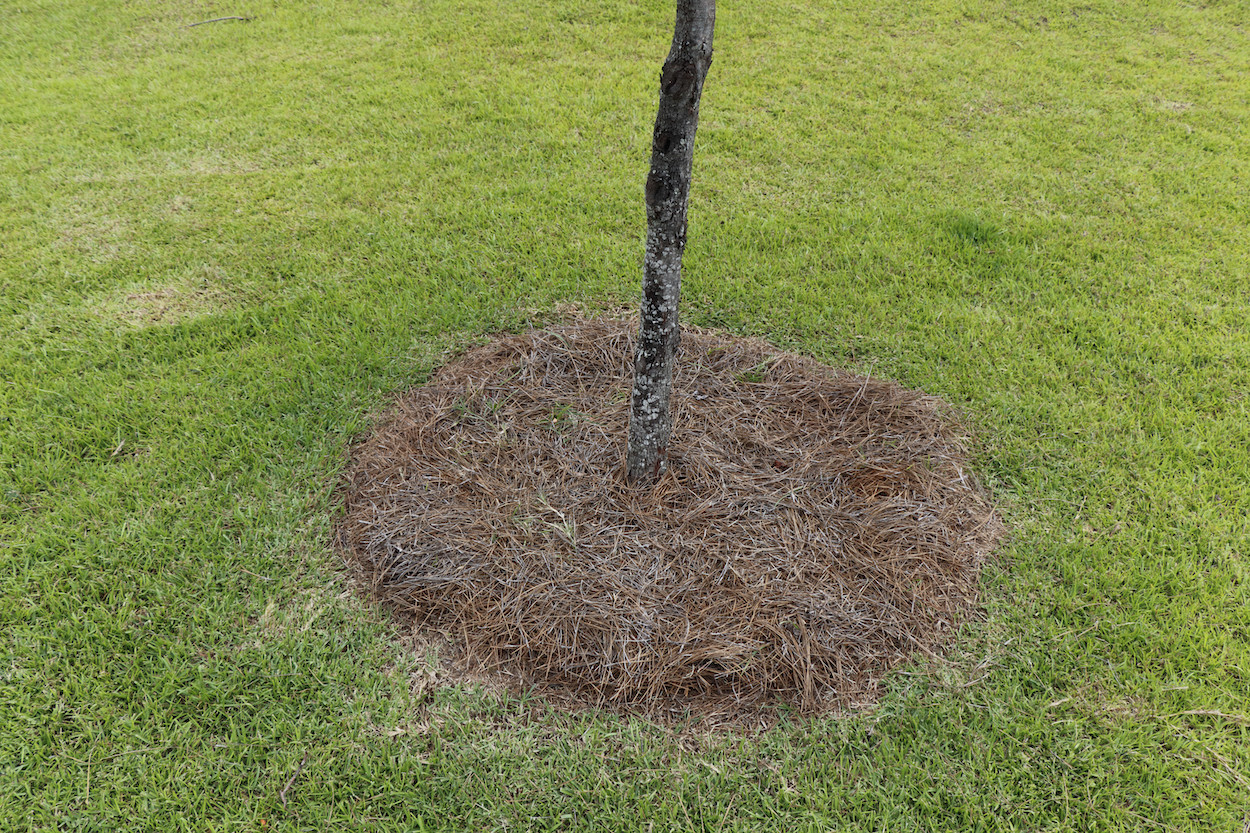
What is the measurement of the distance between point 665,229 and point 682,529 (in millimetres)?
1259

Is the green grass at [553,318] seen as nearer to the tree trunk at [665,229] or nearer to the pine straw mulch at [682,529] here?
the pine straw mulch at [682,529]

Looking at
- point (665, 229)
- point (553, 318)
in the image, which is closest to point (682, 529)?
point (665, 229)

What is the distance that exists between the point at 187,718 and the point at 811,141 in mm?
5711


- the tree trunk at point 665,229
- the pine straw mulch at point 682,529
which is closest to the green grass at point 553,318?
the pine straw mulch at point 682,529

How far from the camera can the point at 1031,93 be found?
6586mm

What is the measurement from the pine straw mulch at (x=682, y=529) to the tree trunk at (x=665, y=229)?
257 mm

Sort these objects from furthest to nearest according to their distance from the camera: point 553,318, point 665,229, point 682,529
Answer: point 553,318 < point 682,529 < point 665,229

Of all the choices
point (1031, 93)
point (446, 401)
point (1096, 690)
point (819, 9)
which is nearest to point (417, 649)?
point (446, 401)

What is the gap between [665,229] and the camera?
2.89 m

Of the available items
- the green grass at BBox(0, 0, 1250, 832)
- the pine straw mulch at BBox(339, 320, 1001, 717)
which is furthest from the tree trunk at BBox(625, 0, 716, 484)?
the green grass at BBox(0, 0, 1250, 832)

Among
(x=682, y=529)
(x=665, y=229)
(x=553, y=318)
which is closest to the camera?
(x=665, y=229)

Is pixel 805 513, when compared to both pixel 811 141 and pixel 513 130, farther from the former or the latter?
pixel 513 130

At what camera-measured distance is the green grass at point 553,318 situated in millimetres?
2557

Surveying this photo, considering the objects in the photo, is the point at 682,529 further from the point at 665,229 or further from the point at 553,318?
the point at 553,318
